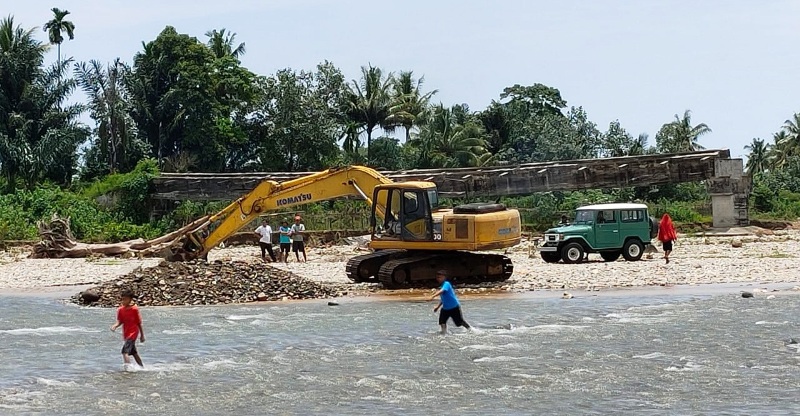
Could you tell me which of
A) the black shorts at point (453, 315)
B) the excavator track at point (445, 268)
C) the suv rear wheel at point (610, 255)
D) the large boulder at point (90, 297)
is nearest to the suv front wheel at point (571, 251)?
the suv rear wheel at point (610, 255)

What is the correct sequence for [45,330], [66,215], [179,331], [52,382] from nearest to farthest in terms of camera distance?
[52,382], [179,331], [45,330], [66,215]

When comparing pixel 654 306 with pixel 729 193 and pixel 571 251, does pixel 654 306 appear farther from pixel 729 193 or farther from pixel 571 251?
pixel 729 193

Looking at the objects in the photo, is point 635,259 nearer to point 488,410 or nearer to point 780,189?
point 488,410

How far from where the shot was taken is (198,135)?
56.7 metres

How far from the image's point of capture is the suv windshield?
3166 centimetres

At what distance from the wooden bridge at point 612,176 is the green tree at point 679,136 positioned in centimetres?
2930

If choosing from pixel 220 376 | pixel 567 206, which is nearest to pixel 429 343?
pixel 220 376

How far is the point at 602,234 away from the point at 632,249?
1146mm

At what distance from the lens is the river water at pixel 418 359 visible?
1426 cm

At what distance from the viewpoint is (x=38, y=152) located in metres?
54.2

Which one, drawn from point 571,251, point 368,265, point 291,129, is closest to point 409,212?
point 368,265

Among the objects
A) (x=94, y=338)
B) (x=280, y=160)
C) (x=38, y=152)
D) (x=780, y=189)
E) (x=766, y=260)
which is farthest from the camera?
(x=780, y=189)

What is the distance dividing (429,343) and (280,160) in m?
40.5

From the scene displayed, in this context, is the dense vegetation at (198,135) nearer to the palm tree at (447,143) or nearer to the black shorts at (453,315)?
the palm tree at (447,143)
